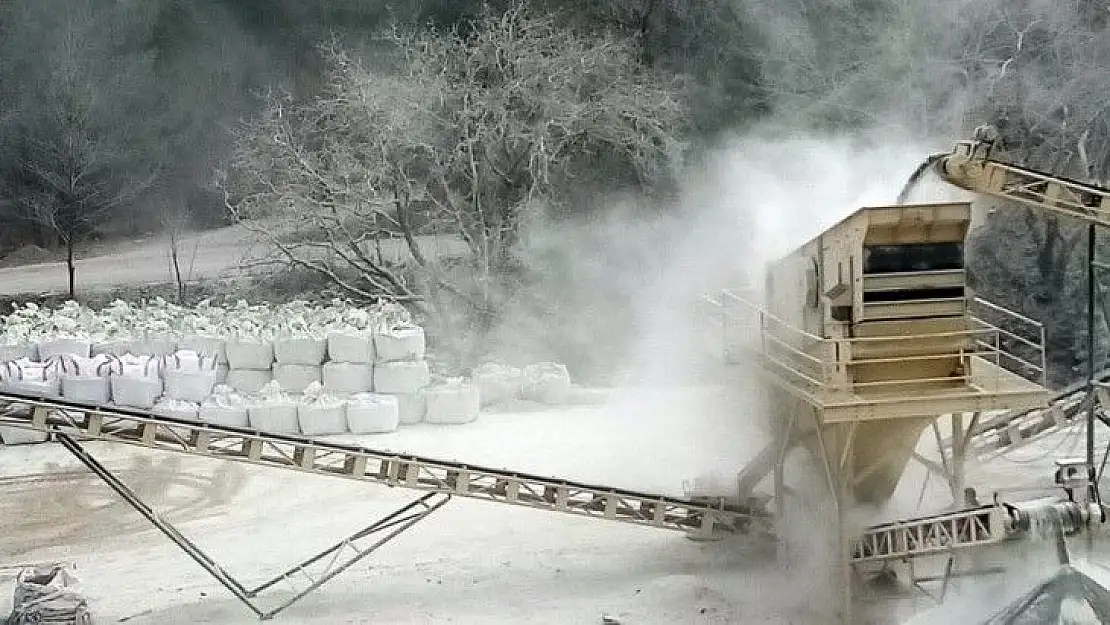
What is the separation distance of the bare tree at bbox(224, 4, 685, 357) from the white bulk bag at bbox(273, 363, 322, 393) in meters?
2.30

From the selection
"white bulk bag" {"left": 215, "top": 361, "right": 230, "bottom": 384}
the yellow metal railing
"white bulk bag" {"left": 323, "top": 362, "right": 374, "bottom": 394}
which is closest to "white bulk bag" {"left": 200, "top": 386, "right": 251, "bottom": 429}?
"white bulk bag" {"left": 215, "top": 361, "right": 230, "bottom": 384}

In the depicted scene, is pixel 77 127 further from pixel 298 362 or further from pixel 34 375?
pixel 298 362

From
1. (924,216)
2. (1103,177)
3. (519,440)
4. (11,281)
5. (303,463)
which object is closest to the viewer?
(924,216)

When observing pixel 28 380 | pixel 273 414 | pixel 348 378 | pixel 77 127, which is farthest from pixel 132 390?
pixel 77 127

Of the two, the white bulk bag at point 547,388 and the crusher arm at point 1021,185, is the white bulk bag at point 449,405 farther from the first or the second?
the crusher arm at point 1021,185

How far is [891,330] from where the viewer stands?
6.58 meters

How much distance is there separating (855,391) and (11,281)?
11835 mm

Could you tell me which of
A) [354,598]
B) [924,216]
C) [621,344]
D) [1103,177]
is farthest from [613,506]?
[1103,177]

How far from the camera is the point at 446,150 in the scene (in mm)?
15008

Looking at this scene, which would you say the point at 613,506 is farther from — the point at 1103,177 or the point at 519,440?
the point at 1103,177

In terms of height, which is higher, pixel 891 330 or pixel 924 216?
pixel 924 216

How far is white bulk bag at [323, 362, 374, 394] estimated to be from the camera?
12.4 meters

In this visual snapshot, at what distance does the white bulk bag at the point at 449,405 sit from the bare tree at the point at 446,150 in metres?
2.54

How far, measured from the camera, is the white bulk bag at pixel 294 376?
1252 centimetres
